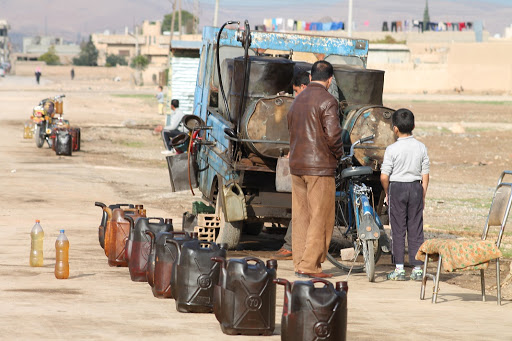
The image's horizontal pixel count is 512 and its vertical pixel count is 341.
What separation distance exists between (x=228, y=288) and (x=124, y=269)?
3.12 meters

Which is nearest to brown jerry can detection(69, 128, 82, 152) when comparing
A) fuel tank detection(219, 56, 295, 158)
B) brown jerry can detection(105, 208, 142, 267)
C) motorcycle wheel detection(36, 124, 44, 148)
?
motorcycle wheel detection(36, 124, 44, 148)

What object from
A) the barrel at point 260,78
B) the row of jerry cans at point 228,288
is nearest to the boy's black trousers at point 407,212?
the row of jerry cans at point 228,288

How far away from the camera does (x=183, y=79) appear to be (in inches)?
1145

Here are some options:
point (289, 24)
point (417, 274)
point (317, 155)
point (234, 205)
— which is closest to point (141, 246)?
point (317, 155)

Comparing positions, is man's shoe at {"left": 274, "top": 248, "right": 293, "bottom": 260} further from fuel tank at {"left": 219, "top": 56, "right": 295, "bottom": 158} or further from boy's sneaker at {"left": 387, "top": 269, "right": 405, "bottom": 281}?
boy's sneaker at {"left": 387, "top": 269, "right": 405, "bottom": 281}

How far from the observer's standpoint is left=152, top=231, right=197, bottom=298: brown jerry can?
7.97 metres

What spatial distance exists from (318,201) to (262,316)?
2.39 metres

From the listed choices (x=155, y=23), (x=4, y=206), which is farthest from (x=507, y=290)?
(x=155, y=23)

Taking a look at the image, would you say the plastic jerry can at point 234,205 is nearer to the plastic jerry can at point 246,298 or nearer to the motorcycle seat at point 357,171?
the motorcycle seat at point 357,171

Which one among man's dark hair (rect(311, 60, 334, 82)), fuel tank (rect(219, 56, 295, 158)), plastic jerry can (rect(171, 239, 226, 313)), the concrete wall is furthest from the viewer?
the concrete wall

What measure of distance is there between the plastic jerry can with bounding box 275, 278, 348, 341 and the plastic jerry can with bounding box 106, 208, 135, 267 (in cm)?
366

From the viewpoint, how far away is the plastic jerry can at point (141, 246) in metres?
8.87

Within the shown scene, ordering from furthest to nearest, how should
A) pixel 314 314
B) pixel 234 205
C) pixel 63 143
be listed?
pixel 63 143 < pixel 234 205 < pixel 314 314

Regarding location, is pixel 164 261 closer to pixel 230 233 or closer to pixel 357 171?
pixel 357 171
